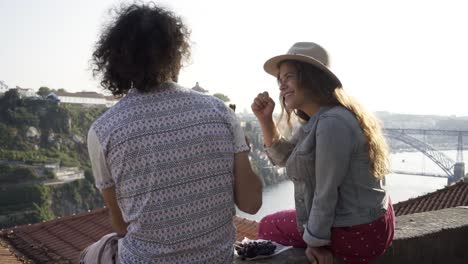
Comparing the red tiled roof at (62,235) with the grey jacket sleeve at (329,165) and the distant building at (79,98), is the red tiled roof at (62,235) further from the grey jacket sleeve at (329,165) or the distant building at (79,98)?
the distant building at (79,98)

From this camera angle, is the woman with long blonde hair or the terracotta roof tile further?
the terracotta roof tile

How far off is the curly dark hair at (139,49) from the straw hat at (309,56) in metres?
0.48

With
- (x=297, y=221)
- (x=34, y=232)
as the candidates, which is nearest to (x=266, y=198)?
(x=34, y=232)

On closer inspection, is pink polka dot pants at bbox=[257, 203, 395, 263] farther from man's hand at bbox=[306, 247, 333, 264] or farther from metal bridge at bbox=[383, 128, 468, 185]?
metal bridge at bbox=[383, 128, 468, 185]

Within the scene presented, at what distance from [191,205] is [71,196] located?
50.9 meters

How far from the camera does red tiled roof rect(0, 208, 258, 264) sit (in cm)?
665

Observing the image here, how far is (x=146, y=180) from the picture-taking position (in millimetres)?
1390

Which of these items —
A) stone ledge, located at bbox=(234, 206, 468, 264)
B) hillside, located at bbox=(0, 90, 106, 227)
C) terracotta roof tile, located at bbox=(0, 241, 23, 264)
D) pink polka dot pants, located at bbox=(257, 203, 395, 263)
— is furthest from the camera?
hillside, located at bbox=(0, 90, 106, 227)

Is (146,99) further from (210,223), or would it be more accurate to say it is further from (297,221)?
(297,221)

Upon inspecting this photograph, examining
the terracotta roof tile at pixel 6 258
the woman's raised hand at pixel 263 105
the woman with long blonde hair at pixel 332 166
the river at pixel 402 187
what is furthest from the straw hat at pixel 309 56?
the river at pixel 402 187

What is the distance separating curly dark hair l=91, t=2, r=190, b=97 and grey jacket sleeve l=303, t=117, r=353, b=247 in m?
0.51

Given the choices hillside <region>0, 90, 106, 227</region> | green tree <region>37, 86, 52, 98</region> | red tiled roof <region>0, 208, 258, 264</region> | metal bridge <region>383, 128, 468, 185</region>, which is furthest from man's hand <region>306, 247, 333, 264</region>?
green tree <region>37, 86, 52, 98</region>

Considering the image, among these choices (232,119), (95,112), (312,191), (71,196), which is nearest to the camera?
(232,119)

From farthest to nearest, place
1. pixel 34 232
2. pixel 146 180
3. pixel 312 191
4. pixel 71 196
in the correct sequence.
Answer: pixel 71 196
pixel 34 232
pixel 312 191
pixel 146 180
